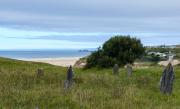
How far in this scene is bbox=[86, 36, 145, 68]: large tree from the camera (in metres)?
62.9

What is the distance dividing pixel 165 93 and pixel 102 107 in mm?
7400

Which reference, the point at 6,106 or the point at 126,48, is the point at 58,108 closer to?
the point at 6,106

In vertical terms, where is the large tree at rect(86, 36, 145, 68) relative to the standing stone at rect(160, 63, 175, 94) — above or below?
above

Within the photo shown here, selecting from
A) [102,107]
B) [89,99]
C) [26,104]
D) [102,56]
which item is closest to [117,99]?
[89,99]

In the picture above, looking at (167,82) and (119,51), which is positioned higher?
(119,51)

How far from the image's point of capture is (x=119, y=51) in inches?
2525

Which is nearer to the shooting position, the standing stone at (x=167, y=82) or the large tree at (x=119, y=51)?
the standing stone at (x=167, y=82)

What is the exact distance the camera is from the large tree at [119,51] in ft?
206

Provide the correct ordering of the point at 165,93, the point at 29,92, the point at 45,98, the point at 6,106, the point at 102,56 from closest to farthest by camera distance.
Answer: the point at 6,106, the point at 45,98, the point at 29,92, the point at 165,93, the point at 102,56

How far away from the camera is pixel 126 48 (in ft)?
210

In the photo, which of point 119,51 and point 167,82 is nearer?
point 167,82

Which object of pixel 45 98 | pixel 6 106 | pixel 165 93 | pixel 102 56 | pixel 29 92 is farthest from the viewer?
pixel 102 56

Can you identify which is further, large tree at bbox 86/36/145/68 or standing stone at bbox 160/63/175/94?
large tree at bbox 86/36/145/68

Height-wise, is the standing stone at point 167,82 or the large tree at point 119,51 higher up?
the large tree at point 119,51
